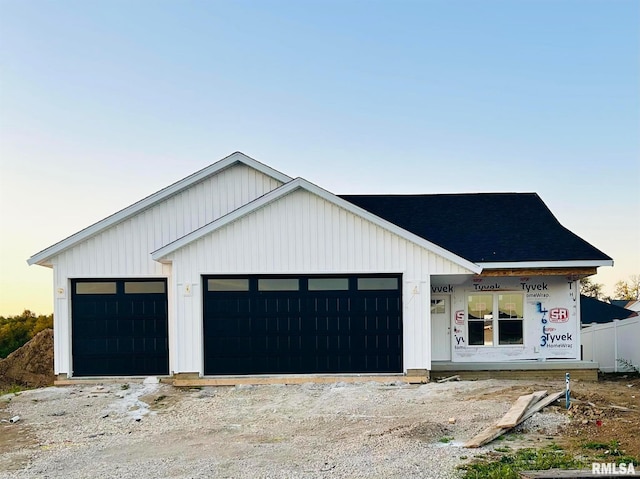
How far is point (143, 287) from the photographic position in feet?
46.9

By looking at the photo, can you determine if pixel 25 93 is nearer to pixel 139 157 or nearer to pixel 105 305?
pixel 139 157

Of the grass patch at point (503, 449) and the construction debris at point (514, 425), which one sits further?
the construction debris at point (514, 425)

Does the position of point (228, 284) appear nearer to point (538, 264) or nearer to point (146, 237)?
point (146, 237)

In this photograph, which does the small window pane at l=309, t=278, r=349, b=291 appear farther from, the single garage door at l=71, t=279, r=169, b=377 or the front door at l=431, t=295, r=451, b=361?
the single garage door at l=71, t=279, r=169, b=377

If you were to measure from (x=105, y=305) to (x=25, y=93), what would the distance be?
792cm

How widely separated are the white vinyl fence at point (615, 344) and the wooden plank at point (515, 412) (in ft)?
28.9

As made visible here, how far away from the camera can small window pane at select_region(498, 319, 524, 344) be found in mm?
16031

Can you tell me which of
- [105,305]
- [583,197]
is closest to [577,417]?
[105,305]

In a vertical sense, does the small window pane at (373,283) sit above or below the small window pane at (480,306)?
above

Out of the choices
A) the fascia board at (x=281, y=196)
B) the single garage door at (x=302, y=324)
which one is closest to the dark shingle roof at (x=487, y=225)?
the fascia board at (x=281, y=196)

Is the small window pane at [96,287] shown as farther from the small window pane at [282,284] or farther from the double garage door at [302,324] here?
the small window pane at [282,284]

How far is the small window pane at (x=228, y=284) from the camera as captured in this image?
13.7m

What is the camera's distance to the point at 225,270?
44.5ft

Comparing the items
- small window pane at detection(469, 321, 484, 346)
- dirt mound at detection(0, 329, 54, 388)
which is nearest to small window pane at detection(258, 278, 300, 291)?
small window pane at detection(469, 321, 484, 346)
